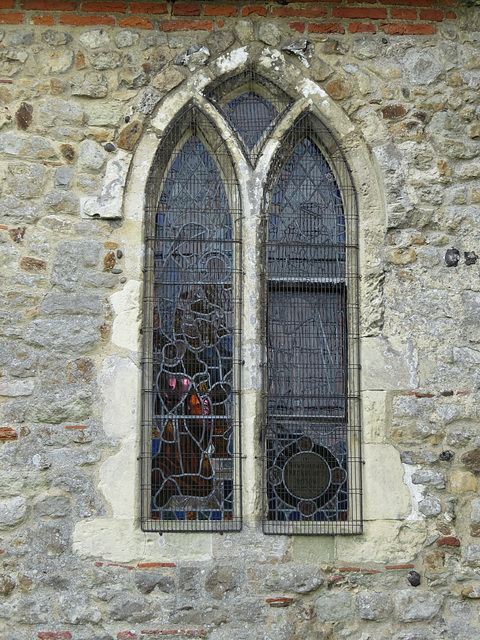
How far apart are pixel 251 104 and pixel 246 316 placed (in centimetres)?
137

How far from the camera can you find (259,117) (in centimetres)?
448

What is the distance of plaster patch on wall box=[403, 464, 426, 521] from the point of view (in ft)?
12.9

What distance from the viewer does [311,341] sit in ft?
13.8

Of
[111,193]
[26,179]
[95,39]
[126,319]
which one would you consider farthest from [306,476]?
[95,39]

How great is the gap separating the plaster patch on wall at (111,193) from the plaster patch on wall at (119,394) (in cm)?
84

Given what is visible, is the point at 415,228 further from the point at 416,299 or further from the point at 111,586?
the point at 111,586

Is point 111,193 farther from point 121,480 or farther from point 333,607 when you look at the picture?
point 333,607

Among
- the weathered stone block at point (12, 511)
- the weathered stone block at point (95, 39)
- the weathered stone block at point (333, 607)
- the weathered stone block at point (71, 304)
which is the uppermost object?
the weathered stone block at point (95, 39)

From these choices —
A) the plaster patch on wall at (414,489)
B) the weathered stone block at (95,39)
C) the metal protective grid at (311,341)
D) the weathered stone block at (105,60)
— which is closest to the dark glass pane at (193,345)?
the metal protective grid at (311,341)

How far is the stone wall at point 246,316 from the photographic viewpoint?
3807 millimetres

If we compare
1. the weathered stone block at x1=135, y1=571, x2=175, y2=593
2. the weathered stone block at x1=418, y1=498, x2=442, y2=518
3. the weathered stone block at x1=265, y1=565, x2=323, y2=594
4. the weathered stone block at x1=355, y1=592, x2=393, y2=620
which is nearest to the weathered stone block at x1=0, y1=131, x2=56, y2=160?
the weathered stone block at x1=135, y1=571, x2=175, y2=593

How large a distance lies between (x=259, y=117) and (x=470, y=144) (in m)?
1.28

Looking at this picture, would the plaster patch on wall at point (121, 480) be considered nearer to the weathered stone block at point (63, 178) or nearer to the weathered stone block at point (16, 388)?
the weathered stone block at point (16, 388)

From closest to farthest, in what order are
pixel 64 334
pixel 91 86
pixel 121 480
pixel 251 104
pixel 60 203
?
pixel 121 480 → pixel 64 334 → pixel 60 203 → pixel 91 86 → pixel 251 104
